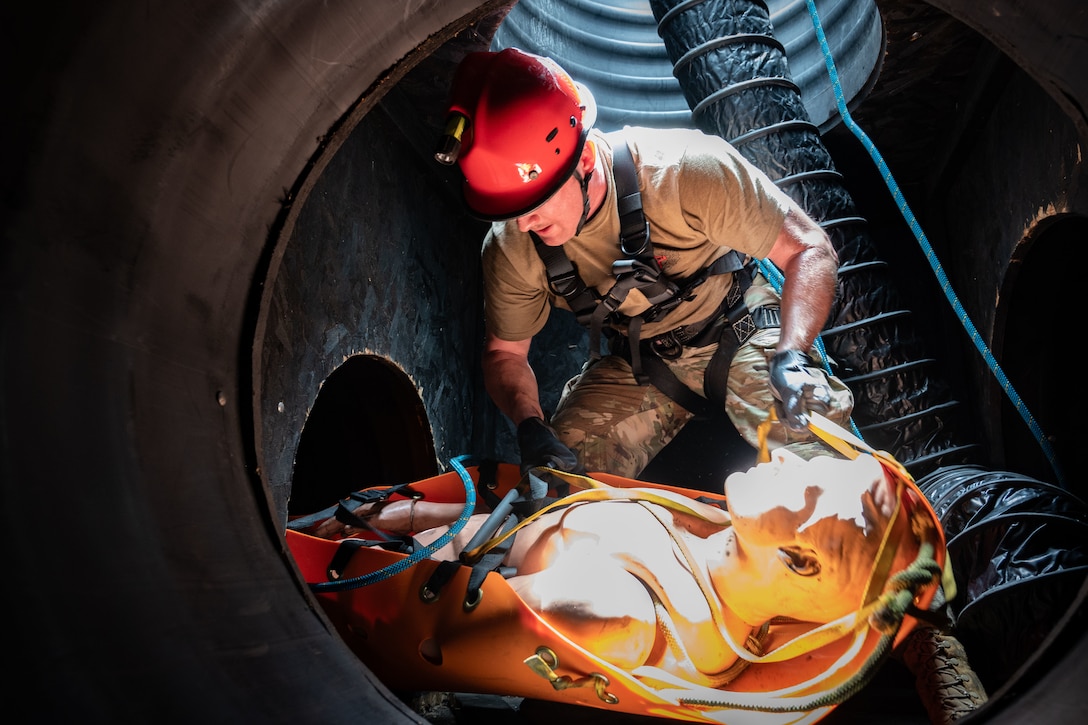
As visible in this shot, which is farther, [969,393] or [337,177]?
[969,393]

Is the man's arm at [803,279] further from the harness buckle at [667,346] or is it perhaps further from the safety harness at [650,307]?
the harness buckle at [667,346]

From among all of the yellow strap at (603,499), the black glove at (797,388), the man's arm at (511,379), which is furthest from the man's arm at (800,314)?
the man's arm at (511,379)

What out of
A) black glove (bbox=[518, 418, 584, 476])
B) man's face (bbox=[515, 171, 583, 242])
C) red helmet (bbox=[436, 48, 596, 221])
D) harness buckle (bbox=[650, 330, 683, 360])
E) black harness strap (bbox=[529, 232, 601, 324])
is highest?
red helmet (bbox=[436, 48, 596, 221])

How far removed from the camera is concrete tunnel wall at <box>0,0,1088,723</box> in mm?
957

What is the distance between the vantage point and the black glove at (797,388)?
7.32ft

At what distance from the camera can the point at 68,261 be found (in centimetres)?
101

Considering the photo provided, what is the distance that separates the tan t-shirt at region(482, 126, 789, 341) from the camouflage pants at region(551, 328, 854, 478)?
240 mm

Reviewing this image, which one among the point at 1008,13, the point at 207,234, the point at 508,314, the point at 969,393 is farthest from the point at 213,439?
the point at 969,393

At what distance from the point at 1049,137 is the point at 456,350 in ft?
9.87

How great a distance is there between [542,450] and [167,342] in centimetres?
164

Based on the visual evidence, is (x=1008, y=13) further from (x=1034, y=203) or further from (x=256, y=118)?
(x=1034, y=203)

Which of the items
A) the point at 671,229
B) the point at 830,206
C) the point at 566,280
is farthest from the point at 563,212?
the point at 830,206

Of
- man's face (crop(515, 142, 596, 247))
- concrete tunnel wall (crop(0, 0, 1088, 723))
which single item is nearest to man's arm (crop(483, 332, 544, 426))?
man's face (crop(515, 142, 596, 247))

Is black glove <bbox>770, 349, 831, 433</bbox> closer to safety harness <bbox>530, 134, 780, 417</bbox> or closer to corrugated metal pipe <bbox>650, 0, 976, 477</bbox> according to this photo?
safety harness <bbox>530, 134, 780, 417</bbox>
